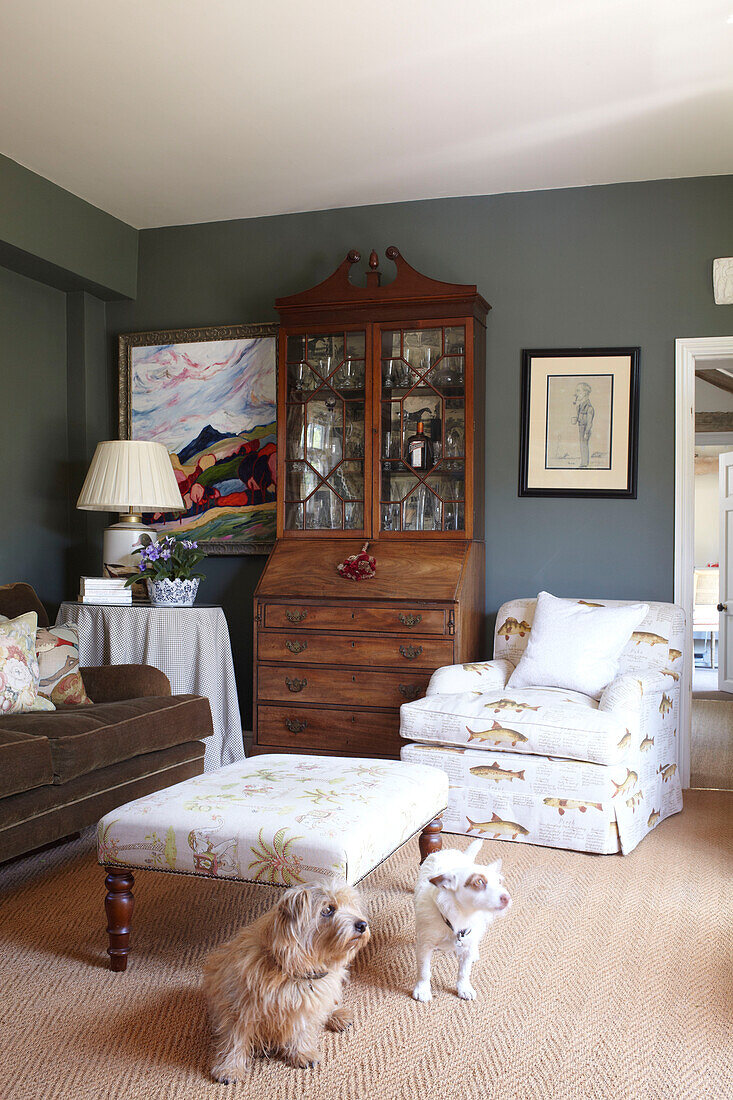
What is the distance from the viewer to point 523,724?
3.16m

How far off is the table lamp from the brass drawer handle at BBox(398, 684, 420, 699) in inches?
56.9

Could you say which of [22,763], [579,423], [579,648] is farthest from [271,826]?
[579,423]

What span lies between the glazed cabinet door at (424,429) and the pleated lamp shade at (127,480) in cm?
107

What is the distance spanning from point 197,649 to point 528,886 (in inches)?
73.2

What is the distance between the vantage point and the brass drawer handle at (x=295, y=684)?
4.00 metres

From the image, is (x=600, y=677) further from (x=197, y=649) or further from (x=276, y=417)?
(x=276, y=417)

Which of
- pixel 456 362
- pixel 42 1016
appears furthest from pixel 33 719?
pixel 456 362

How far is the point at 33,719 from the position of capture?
2857 mm

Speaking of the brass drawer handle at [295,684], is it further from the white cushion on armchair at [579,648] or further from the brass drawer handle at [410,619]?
the white cushion on armchair at [579,648]

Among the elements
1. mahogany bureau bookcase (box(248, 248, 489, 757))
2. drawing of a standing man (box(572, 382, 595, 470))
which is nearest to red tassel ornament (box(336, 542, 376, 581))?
mahogany bureau bookcase (box(248, 248, 489, 757))

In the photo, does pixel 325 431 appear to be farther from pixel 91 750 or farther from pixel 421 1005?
pixel 421 1005

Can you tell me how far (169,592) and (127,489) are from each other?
0.54 metres

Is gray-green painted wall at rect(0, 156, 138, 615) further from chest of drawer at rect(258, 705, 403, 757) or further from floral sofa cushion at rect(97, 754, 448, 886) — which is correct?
floral sofa cushion at rect(97, 754, 448, 886)

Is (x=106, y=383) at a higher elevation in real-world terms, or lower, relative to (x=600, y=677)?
higher
